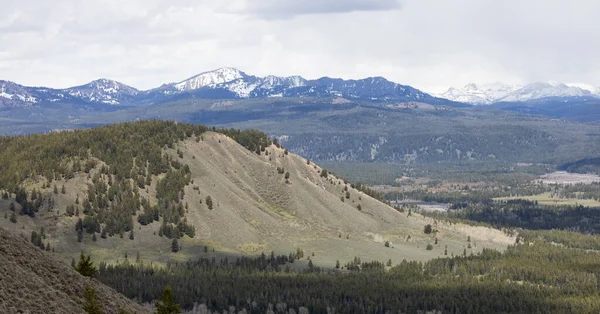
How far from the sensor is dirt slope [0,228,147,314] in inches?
3339

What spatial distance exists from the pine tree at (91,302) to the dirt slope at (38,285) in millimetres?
656

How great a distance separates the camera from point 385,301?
16312 centimetres

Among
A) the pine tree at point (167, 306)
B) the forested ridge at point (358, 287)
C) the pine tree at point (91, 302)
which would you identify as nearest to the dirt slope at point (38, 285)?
the pine tree at point (91, 302)

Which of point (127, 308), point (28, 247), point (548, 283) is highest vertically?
point (28, 247)

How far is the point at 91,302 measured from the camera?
92.6m

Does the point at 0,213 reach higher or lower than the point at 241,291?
higher

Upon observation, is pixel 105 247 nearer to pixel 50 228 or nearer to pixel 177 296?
pixel 50 228

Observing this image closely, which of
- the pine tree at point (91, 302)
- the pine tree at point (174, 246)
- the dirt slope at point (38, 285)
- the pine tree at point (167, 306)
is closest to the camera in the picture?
the dirt slope at point (38, 285)

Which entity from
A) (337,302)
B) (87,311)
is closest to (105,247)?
(337,302)

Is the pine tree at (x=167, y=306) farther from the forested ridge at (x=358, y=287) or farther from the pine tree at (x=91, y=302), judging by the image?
the forested ridge at (x=358, y=287)

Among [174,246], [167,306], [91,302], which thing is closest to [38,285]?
[91,302]

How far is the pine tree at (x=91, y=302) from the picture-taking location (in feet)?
302

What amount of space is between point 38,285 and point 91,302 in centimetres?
Answer: 598

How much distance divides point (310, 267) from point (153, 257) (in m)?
35.8
